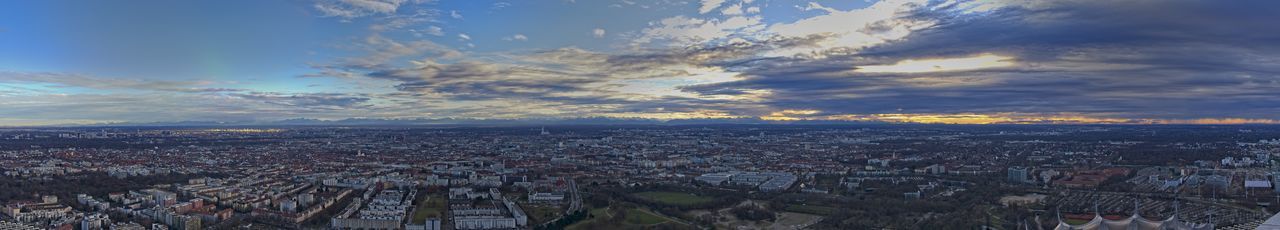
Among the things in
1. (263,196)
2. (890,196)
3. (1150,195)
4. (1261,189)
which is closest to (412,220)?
(263,196)

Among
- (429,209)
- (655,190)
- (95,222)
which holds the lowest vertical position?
(429,209)

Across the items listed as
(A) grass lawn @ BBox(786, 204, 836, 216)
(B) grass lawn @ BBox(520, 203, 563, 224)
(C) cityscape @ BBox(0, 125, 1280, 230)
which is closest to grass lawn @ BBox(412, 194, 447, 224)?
(C) cityscape @ BBox(0, 125, 1280, 230)

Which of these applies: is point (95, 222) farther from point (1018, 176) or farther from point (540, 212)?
point (1018, 176)

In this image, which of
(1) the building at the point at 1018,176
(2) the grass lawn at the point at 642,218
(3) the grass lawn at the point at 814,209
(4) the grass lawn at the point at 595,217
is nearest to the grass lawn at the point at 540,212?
(4) the grass lawn at the point at 595,217

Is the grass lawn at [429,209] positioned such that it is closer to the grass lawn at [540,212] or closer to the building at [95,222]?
the grass lawn at [540,212]

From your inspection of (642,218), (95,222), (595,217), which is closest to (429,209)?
(595,217)

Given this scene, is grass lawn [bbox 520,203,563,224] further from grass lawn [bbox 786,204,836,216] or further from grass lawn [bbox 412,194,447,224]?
grass lawn [bbox 786,204,836,216]

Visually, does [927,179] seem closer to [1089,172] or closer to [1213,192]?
[1089,172]
